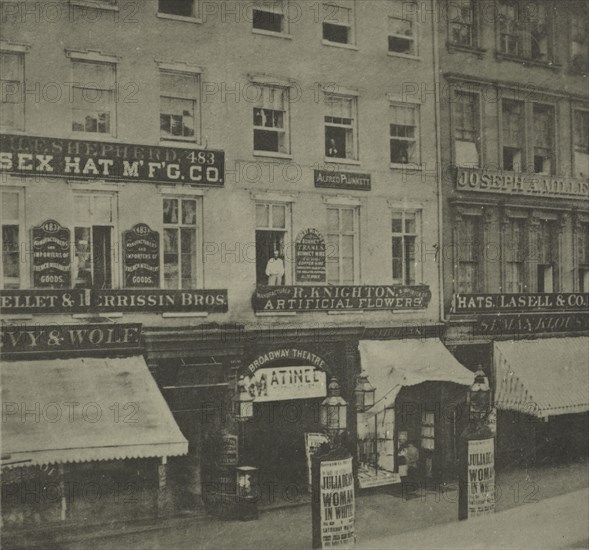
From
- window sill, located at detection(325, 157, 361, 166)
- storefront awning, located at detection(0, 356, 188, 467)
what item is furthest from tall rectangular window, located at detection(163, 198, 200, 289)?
window sill, located at detection(325, 157, 361, 166)

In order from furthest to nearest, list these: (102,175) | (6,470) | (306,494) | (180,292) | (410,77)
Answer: (410,77), (306,494), (180,292), (102,175), (6,470)

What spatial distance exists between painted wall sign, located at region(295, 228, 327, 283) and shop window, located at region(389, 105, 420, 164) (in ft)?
5.29

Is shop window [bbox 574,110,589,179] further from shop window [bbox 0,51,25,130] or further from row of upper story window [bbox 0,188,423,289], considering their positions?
shop window [bbox 0,51,25,130]

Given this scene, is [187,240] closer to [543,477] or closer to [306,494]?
[306,494]

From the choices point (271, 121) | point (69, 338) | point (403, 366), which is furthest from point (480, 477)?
point (69, 338)

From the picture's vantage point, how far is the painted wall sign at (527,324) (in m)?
10.6

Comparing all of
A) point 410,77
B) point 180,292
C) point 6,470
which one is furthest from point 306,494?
point 410,77

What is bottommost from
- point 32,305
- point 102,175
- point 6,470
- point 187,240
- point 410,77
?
point 6,470

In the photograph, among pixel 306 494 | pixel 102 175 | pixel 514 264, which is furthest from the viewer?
pixel 514 264

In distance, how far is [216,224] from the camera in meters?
9.19

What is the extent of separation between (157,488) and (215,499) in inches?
26.4

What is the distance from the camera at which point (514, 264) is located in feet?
36.4

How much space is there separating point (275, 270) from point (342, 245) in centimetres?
119

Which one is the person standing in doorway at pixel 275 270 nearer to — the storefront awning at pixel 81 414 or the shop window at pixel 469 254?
the storefront awning at pixel 81 414
